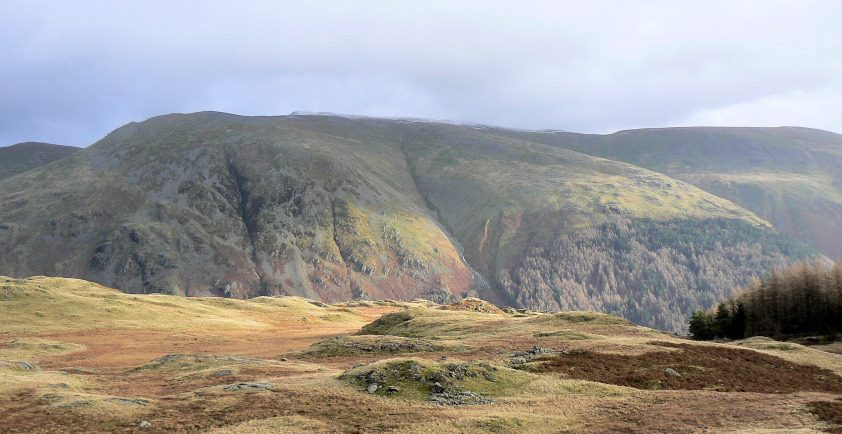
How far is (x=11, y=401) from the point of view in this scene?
120 ft

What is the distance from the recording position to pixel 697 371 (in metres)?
48.2

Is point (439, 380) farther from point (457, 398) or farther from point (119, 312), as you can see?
point (119, 312)

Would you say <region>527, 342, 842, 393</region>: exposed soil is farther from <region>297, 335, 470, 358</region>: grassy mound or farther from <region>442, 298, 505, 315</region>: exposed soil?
<region>442, 298, 505, 315</region>: exposed soil

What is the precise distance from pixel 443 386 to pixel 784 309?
8136cm

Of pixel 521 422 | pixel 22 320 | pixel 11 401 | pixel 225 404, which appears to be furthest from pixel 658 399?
pixel 22 320

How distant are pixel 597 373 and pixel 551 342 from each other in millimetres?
17947

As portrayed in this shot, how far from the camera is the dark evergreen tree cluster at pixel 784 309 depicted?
284ft

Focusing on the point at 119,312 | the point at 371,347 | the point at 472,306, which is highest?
the point at 371,347

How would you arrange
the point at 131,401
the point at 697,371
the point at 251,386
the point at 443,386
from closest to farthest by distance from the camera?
the point at 131,401, the point at 443,386, the point at 251,386, the point at 697,371

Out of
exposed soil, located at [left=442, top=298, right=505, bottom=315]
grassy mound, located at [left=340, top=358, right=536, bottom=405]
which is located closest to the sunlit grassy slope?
exposed soil, located at [left=442, top=298, right=505, bottom=315]

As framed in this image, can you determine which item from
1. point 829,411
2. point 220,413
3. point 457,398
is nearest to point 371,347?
point 457,398

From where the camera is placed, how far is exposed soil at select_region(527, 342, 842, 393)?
4397 centimetres

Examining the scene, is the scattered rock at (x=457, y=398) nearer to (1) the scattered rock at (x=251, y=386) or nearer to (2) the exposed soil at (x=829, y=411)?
(1) the scattered rock at (x=251, y=386)

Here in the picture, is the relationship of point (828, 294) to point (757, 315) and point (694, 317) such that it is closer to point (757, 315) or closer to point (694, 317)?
point (757, 315)
